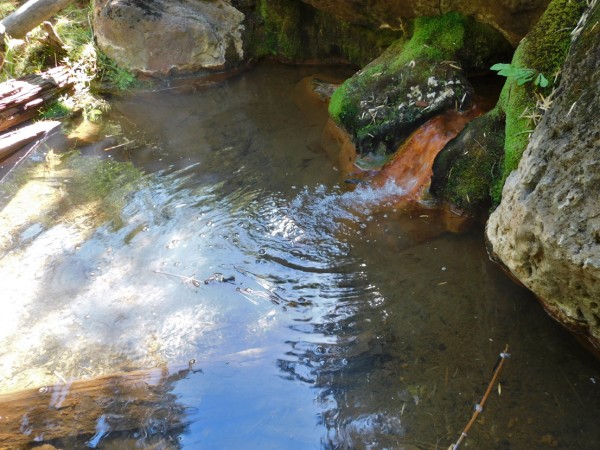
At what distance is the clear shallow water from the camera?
2.73m

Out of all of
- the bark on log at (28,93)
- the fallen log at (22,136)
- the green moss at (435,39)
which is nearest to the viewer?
the green moss at (435,39)

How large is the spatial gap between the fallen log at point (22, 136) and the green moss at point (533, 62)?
547 cm

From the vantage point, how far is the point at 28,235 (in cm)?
435

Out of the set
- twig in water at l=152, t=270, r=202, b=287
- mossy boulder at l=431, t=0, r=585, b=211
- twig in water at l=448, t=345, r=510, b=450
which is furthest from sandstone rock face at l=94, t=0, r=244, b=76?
twig in water at l=448, t=345, r=510, b=450

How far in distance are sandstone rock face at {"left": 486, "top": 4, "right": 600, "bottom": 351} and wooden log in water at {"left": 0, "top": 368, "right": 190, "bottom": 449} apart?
227 cm

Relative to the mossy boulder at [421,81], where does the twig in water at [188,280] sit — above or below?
below

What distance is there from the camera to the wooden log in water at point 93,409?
111 inches

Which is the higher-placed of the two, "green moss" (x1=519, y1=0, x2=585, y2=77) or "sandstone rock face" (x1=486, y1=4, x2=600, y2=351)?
"green moss" (x1=519, y1=0, x2=585, y2=77)

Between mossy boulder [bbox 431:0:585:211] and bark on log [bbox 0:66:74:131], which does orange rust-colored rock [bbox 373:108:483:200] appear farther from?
bark on log [bbox 0:66:74:131]

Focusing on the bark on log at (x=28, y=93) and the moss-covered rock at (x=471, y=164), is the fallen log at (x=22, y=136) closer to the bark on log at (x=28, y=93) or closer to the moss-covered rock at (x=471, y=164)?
the bark on log at (x=28, y=93)

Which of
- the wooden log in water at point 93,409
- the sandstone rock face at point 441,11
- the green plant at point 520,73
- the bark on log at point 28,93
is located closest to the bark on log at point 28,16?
the bark on log at point 28,93

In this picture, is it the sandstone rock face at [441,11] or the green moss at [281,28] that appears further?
the green moss at [281,28]

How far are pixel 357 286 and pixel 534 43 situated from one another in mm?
2123

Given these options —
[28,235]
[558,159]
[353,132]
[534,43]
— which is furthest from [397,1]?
[28,235]
